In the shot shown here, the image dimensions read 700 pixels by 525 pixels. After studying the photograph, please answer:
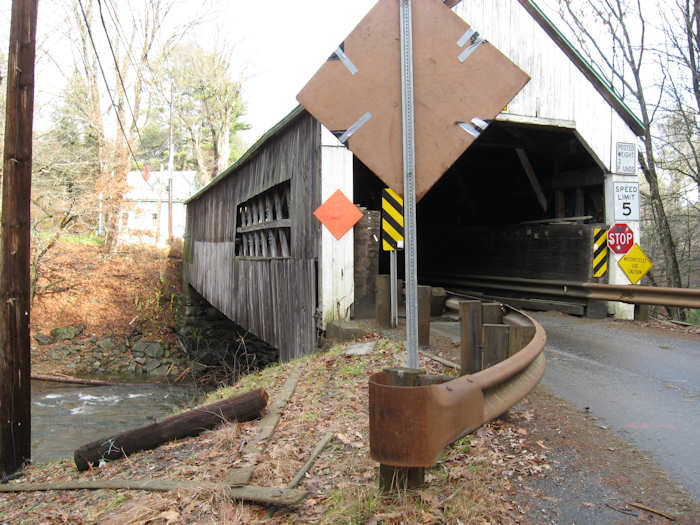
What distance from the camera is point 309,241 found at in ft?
28.7

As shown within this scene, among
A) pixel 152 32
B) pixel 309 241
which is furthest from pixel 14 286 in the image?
pixel 152 32

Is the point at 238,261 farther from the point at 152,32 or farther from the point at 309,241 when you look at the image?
the point at 152,32

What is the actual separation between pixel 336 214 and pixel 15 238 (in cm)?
413

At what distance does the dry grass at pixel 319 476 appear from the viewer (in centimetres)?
244

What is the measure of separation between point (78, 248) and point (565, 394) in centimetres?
2350

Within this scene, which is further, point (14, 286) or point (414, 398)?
point (14, 286)

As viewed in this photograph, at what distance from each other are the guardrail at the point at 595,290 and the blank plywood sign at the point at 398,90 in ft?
20.3

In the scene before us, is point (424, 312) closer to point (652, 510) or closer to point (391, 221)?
point (391, 221)

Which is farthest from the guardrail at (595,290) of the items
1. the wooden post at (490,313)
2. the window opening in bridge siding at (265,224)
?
the window opening in bridge siding at (265,224)

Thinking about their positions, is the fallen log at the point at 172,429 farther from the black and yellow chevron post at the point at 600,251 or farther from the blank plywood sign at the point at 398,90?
the black and yellow chevron post at the point at 600,251

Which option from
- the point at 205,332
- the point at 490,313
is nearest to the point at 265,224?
the point at 490,313

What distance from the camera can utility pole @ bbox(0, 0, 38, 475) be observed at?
6.66 m

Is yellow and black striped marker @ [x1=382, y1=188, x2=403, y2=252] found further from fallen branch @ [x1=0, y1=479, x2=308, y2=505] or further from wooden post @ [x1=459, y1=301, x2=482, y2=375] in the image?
fallen branch @ [x1=0, y1=479, x2=308, y2=505]

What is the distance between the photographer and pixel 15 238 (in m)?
6.71
